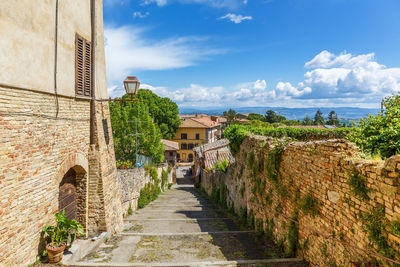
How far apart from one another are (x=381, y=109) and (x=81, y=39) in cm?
823

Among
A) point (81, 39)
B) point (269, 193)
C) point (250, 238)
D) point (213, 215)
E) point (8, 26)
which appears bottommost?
point (213, 215)

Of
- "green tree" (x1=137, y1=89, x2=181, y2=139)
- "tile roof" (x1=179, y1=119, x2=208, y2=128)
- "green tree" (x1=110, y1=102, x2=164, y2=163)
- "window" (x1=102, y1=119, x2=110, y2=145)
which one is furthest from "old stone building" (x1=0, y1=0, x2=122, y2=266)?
"tile roof" (x1=179, y1=119, x2=208, y2=128)

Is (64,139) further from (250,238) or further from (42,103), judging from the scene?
(250,238)

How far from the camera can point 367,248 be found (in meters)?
3.77

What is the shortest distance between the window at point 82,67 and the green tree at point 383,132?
7.37m

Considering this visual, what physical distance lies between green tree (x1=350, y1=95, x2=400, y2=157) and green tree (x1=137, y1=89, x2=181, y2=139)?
33613 millimetres

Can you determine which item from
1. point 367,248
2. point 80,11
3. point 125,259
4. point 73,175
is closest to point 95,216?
point 73,175

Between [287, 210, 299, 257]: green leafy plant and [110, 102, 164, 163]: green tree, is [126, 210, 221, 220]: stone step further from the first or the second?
[110, 102, 164, 163]: green tree

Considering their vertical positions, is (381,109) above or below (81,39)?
below

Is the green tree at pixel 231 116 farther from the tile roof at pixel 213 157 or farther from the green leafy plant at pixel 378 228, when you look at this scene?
the green leafy plant at pixel 378 228

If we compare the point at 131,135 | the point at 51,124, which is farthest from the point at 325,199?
the point at 131,135

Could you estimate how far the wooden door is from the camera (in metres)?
6.71

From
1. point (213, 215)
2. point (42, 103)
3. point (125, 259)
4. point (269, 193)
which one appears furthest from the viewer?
point (213, 215)

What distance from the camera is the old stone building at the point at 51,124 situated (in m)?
4.68
